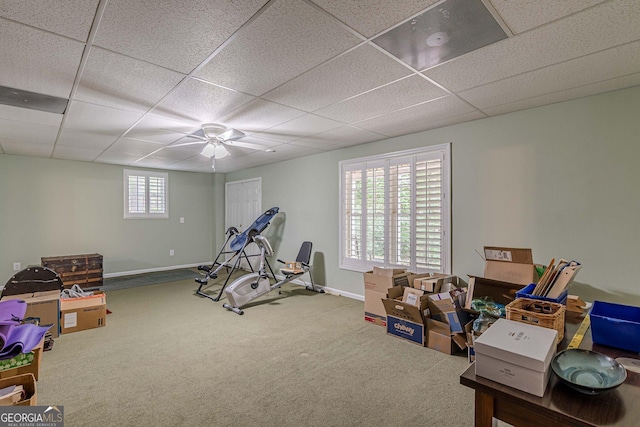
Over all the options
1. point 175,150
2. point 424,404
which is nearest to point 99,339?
point 175,150

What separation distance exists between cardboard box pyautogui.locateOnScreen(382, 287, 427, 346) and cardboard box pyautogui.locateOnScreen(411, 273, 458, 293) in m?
0.20

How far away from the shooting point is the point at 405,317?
3117 millimetres

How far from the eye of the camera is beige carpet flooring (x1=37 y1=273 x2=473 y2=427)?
6.50ft

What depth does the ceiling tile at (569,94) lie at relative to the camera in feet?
7.82

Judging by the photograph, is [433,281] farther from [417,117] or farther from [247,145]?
[247,145]

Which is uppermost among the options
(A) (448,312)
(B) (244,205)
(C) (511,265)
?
(B) (244,205)

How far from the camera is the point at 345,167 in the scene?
15.5 ft

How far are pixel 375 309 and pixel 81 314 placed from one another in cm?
333

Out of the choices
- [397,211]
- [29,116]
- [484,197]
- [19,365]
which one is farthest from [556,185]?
[29,116]

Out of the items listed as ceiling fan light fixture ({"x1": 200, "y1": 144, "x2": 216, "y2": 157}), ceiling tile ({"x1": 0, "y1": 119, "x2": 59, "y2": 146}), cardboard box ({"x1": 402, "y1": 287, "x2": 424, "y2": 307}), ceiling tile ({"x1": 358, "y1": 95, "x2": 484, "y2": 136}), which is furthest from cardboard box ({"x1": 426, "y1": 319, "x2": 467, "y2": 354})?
ceiling tile ({"x1": 0, "y1": 119, "x2": 59, "y2": 146})

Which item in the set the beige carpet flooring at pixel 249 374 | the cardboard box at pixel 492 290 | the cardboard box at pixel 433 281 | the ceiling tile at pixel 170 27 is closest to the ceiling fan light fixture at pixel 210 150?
the ceiling tile at pixel 170 27

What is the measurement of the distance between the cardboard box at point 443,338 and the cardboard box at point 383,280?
620mm

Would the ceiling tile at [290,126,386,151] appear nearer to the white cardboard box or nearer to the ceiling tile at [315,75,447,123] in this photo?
the ceiling tile at [315,75,447,123]

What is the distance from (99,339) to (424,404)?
10.5ft
